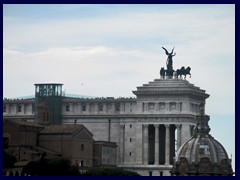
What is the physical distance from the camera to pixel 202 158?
97.6m

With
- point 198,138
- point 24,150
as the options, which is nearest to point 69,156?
point 24,150

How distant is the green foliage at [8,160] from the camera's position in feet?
378

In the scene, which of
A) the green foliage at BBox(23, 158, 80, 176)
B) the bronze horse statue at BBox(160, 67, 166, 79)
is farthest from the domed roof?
the bronze horse statue at BBox(160, 67, 166, 79)

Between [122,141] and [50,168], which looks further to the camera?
[122,141]

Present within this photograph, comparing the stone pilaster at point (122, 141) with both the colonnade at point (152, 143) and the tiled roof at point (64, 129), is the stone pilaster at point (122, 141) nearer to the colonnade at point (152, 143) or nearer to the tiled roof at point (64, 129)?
the colonnade at point (152, 143)

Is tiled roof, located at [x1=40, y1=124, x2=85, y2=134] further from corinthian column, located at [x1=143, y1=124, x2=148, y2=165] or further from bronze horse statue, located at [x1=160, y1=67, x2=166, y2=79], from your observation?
bronze horse statue, located at [x1=160, y1=67, x2=166, y2=79]

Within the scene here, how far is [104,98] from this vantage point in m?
142

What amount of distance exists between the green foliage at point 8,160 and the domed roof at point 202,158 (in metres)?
20.8

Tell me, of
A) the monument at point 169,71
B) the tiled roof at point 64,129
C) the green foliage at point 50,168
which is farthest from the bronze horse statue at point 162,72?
the green foliage at point 50,168

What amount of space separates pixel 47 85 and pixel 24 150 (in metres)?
16.7

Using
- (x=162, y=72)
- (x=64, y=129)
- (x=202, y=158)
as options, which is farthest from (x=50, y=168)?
(x=162, y=72)

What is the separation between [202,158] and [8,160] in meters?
24.7

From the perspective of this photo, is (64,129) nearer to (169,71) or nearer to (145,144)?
(145,144)

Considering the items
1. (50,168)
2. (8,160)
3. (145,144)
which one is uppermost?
(145,144)
